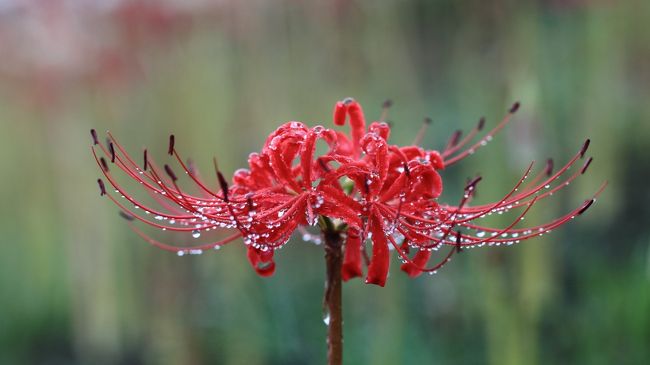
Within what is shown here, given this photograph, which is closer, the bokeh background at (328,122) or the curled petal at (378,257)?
the curled petal at (378,257)

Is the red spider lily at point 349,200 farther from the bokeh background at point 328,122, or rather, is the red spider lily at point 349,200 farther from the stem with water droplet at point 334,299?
the bokeh background at point 328,122

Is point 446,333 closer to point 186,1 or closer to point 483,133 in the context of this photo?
point 483,133

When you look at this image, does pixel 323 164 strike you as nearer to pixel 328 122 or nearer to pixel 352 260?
pixel 352 260

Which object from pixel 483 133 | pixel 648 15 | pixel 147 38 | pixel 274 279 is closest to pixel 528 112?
pixel 483 133

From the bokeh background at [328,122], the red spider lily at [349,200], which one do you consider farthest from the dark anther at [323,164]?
the bokeh background at [328,122]

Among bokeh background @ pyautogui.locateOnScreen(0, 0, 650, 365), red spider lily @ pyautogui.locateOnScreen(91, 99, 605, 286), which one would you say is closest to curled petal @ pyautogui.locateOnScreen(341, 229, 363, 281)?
red spider lily @ pyautogui.locateOnScreen(91, 99, 605, 286)

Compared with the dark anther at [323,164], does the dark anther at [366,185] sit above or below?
below

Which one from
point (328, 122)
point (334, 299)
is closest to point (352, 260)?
point (334, 299)
